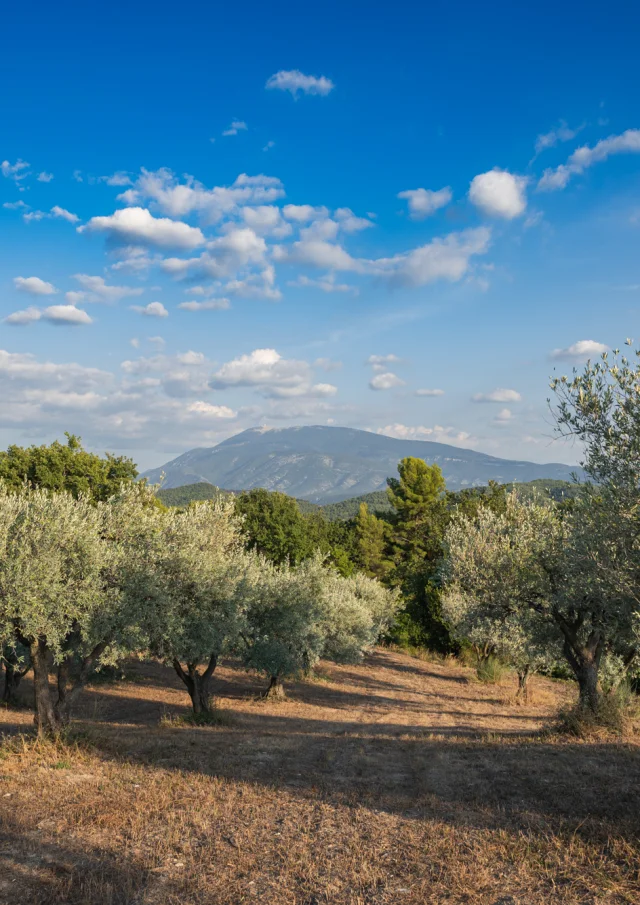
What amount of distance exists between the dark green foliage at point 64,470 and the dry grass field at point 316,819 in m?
25.8

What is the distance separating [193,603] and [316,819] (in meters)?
10.7

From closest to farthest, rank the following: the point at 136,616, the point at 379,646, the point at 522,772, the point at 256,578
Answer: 1. the point at 522,772
2. the point at 136,616
3. the point at 256,578
4. the point at 379,646

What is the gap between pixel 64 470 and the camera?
4462 centimetres

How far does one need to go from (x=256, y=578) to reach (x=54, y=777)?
13950 millimetres

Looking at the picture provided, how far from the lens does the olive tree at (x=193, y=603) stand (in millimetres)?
18734

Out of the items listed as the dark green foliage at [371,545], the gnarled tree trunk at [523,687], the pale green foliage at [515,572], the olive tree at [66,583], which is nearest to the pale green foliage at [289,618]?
the olive tree at [66,583]

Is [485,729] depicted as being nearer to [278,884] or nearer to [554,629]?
[554,629]

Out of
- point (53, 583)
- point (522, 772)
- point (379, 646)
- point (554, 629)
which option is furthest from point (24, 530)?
point (379, 646)

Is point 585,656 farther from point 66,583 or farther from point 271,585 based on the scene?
point 66,583

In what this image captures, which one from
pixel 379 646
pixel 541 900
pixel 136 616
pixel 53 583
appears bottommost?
pixel 379 646

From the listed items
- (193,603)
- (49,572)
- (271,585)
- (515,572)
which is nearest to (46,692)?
(49,572)

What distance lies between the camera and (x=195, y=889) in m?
8.53

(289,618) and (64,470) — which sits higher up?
(64,470)

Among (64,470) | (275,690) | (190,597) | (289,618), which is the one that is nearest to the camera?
(190,597)
